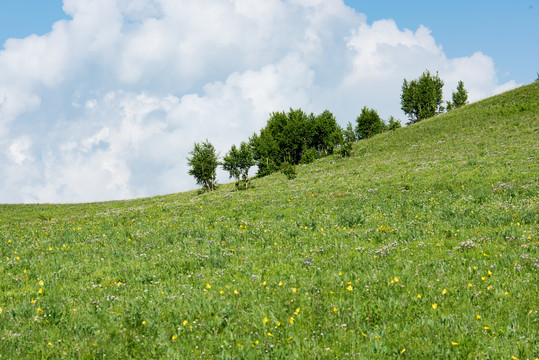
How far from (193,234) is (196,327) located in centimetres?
783

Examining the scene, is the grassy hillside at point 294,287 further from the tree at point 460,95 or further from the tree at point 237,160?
the tree at point 460,95

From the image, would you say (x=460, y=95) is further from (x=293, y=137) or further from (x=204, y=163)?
(x=204, y=163)

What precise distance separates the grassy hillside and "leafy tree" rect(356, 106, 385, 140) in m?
80.0

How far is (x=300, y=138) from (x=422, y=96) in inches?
1474

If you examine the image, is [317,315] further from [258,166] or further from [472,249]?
[258,166]

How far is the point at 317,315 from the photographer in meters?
5.97

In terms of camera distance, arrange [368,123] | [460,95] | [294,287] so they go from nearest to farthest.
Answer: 1. [294,287]
2. [368,123]
3. [460,95]

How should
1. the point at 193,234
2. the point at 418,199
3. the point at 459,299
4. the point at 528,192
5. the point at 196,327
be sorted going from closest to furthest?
the point at 196,327
the point at 459,299
the point at 193,234
the point at 528,192
the point at 418,199

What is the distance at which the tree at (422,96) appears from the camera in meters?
87.9

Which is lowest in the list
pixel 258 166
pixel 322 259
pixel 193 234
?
pixel 322 259

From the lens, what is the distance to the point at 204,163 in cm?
5722

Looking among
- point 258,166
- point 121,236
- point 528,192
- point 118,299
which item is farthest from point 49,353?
point 258,166

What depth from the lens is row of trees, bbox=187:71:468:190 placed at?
191 ft

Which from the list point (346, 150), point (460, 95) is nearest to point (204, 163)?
point (346, 150)
